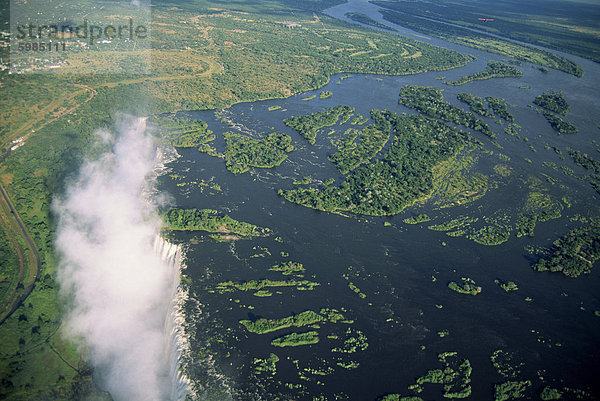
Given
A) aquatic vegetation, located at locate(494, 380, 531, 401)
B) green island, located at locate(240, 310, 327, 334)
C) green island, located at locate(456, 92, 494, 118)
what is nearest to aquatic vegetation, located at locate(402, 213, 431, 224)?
green island, located at locate(240, 310, 327, 334)

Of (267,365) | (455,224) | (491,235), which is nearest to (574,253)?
(491,235)

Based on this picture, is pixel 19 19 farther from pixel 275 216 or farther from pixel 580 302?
pixel 580 302

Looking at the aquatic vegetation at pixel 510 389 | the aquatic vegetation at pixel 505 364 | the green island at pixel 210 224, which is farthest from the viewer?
the green island at pixel 210 224

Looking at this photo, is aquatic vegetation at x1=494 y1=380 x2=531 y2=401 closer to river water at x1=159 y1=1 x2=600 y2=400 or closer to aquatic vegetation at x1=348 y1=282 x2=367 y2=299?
river water at x1=159 y1=1 x2=600 y2=400

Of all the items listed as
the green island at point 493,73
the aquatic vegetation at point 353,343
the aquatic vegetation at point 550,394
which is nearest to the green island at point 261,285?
the aquatic vegetation at point 353,343

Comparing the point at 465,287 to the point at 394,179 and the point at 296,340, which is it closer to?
the point at 296,340

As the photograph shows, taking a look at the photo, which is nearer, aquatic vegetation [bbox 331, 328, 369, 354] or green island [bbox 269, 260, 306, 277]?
aquatic vegetation [bbox 331, 328, 369, 354]

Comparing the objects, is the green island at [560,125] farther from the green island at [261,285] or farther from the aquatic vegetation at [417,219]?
the green island at [261,285]
